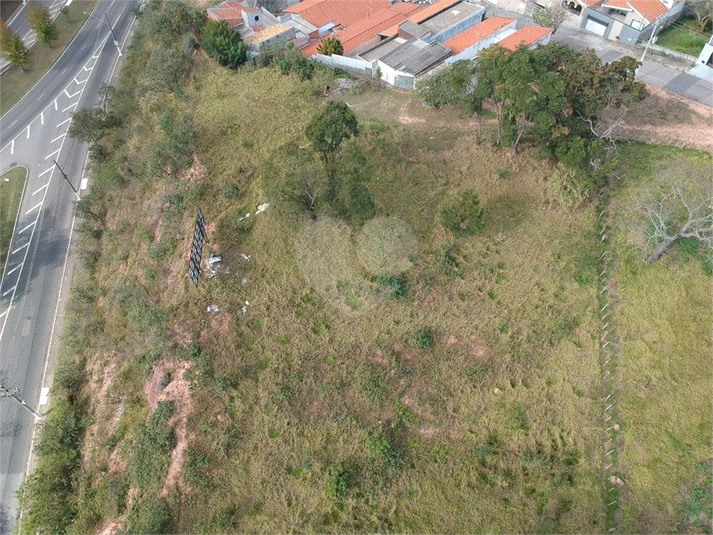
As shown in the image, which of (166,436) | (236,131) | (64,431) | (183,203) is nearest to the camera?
(166,436)

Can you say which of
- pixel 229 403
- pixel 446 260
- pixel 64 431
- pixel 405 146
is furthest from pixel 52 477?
pixel 405 146

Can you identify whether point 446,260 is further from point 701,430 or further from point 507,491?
point 701,430

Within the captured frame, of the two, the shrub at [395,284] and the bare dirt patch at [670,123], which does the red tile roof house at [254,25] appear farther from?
the bare dirt patch at [670,123]

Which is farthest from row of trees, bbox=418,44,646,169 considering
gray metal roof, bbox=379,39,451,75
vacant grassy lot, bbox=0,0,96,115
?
vacant grassy lot, bbox=0,0,96,115

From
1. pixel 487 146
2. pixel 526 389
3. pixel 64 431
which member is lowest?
pixel 64 431

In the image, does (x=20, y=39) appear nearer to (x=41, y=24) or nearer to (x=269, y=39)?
(x=41, y=24)
